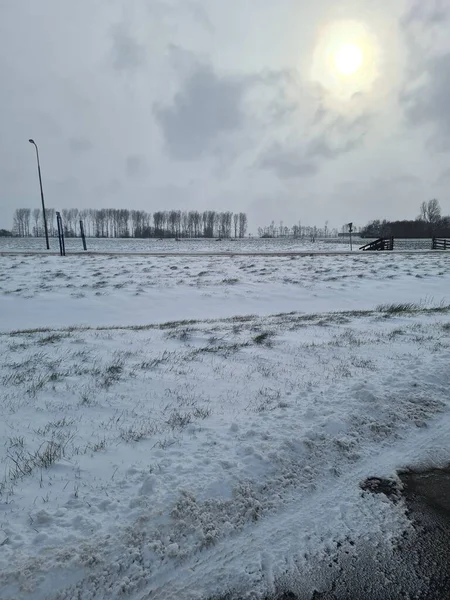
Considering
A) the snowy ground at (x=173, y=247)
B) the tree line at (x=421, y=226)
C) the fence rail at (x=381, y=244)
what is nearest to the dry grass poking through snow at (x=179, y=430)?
the snowy ground at (x=173, y=247)

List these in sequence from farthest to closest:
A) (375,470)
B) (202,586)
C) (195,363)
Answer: (195,363), (375,470), (202,586)

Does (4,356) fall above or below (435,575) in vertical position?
above

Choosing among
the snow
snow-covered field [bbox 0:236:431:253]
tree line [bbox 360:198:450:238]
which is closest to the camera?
the snow

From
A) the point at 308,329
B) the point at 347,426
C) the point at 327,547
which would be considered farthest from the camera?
the point at 308,329

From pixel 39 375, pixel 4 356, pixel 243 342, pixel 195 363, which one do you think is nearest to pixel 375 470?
pixel 195 363

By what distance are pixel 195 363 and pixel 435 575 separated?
171 inches

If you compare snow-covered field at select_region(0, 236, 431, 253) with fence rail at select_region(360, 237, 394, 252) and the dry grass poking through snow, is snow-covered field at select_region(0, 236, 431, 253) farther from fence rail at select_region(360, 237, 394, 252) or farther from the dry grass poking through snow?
the dry grass poking through snow

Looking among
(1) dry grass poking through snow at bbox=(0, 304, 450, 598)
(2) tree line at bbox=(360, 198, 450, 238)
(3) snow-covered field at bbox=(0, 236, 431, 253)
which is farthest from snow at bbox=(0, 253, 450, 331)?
(2) tree line at bbox=(360, 198, 450, 238)

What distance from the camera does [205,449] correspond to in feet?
Answer: 12.2

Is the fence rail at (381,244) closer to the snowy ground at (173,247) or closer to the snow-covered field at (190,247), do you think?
the snow-covered field at (190,247)

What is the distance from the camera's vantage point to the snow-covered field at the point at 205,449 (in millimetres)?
2480

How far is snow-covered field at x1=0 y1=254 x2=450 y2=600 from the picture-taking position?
2.48 meters

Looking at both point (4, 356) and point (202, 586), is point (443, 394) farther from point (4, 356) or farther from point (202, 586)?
point (4, 356)

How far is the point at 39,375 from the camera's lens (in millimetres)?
5508
